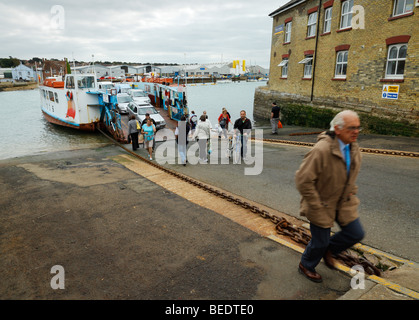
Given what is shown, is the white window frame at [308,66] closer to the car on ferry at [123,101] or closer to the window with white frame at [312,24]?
the window with white frame at [312,24]

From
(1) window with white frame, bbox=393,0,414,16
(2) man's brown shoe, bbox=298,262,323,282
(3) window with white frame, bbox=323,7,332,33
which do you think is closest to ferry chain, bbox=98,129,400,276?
(2) man's brown shoe, bbox=298,262,323,282

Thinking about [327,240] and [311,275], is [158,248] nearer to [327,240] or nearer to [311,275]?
[311,275]

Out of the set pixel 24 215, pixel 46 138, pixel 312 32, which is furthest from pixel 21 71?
pixel 24 215

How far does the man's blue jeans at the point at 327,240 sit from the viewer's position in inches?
130

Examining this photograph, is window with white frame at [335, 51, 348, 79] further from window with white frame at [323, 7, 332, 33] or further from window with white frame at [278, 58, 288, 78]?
window with white frame at [278, 58, 288, 78]

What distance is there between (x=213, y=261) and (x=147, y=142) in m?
8.41

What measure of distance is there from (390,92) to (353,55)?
3.88 m

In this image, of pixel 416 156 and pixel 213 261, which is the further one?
pixel 416 156

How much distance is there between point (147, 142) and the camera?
38.5 ft

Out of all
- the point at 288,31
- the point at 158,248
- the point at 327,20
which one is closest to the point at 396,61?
the point at 327,20

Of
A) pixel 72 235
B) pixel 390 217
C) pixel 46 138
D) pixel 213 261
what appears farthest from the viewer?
pixel 46 138

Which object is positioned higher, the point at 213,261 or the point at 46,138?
the point at 213,261

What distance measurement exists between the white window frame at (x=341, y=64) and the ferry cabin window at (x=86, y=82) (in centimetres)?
1824
